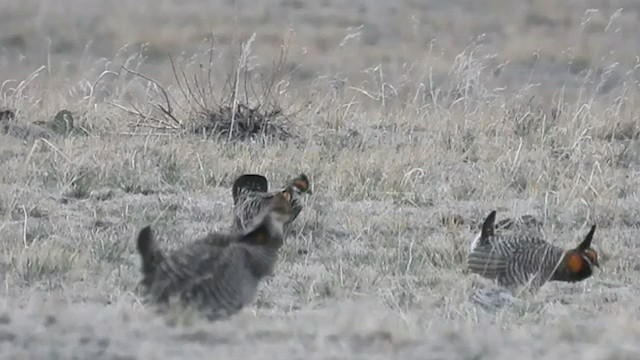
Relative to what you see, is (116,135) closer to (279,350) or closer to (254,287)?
(254,287)

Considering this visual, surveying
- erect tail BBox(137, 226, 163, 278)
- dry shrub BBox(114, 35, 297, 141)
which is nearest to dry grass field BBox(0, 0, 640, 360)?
dry shrub BBox(114, 35, 297, 141)

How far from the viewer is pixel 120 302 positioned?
643 cm

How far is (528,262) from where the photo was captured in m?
7.41

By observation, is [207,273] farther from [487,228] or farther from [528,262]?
[487,228]

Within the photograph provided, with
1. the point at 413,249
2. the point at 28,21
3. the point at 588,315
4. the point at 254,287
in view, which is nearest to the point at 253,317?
the point at 254,287

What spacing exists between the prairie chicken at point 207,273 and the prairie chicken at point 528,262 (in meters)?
1.58

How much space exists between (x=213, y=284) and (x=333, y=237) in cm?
280

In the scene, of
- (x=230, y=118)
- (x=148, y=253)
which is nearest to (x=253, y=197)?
(x=148, y=253)

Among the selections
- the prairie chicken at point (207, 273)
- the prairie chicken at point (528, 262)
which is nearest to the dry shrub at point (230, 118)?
the prairie chicken at point (528, 262)

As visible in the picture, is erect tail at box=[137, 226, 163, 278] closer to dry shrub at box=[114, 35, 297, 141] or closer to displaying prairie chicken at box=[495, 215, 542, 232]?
displaying prairie chicken at box=[495, 215, 542, 232]

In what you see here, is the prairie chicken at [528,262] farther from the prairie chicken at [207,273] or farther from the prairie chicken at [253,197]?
the prairie chicken at [207,273]

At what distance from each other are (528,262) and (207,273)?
2.07 metres

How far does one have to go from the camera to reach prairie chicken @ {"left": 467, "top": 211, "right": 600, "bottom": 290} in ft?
24.0

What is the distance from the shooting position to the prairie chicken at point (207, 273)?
5.90m
